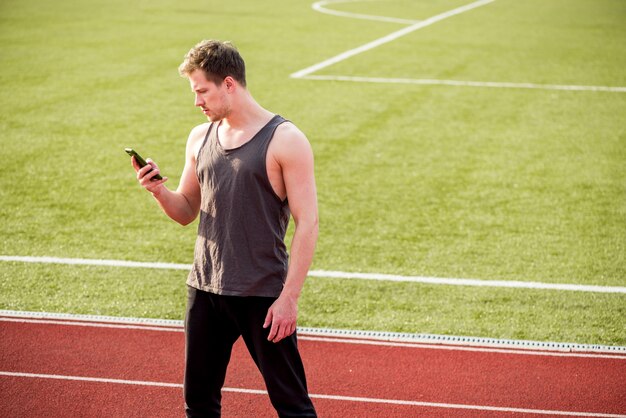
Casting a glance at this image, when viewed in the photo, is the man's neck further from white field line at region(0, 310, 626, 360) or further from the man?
white field line at region(0, 310, 626, 360)

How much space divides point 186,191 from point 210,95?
62 cm

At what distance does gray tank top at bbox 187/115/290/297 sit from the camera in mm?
3467

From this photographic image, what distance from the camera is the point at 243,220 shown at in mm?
3520

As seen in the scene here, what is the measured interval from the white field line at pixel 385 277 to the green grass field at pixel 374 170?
0.32ft

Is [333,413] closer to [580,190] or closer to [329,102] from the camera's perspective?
[580,190]

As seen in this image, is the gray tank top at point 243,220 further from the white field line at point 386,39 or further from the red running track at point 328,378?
the white field line at point 386,39

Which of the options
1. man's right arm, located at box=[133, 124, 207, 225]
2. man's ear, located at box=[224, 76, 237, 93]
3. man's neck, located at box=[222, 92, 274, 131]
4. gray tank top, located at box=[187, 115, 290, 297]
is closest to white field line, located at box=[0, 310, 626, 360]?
man's right arm, located at box=[133, 124, 207, 225]

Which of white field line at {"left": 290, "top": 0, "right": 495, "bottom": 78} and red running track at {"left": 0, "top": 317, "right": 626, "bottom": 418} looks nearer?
red running track at {"left": 0, "top": 317, "right": 626, "bottom": 418}

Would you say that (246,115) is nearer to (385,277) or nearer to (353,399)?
(353,399)

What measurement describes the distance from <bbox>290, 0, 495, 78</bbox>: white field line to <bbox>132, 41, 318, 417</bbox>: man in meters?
11.5

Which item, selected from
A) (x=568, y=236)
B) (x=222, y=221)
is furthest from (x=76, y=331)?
(x=568, y=236)

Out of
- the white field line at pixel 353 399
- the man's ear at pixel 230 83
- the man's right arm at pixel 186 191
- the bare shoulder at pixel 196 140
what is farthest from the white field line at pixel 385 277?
the man's ear at pixel 230 83

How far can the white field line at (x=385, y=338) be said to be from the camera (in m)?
5.46

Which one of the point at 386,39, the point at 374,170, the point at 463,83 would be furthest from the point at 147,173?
the point at 386,39
